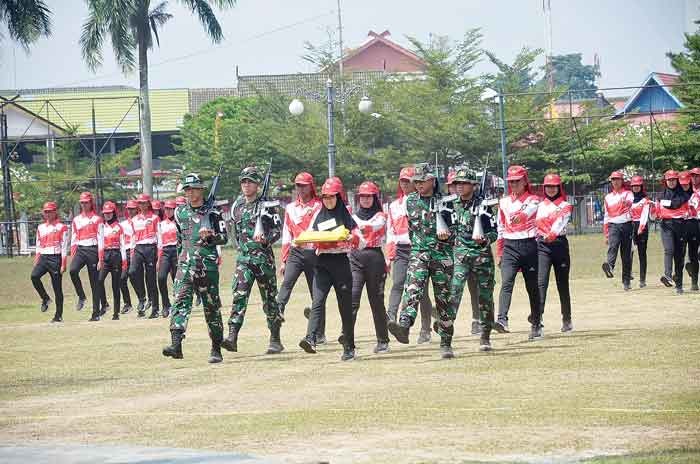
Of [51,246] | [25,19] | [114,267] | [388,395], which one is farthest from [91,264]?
[388,395]

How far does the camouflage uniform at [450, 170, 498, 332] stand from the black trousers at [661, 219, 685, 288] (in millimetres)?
8619

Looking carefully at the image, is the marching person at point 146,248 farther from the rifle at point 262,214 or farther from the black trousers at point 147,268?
the rifle at point 262,214

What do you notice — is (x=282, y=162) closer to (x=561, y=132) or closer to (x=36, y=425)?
(x=561, y=132)

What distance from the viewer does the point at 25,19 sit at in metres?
28.2

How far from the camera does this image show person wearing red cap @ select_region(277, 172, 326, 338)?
15.6 metres

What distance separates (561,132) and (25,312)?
39.0 m

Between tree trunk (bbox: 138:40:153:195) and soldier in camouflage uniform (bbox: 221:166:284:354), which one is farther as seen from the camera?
tree trunk (bbox: 138:40:153:195)

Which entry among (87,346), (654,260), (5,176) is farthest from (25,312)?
(5,176)

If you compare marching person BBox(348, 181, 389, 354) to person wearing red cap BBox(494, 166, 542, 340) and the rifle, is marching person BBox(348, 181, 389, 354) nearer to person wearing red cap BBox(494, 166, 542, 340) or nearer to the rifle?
the rifle

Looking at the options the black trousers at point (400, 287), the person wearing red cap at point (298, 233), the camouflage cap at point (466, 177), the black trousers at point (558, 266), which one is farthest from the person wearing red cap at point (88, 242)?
the camouflage cap at point (466, 177)

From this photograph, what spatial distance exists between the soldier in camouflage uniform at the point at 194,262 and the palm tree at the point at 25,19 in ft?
42.5

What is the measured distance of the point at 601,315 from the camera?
765 inches

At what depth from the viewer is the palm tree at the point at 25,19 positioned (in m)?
27.3

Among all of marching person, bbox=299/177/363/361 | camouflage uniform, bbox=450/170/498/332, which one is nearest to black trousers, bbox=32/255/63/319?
marching person, bbox=299/177/363/361
